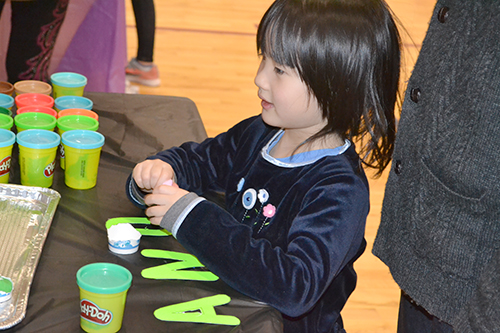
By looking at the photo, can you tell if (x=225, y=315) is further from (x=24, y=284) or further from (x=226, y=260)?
(x=24, y=284)

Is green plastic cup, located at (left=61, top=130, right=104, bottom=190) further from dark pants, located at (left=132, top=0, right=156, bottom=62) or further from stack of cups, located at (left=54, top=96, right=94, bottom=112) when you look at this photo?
dark pants, located at (left=132, top=0, right=156, bottom=62)

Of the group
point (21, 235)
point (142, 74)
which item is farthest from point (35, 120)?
point (142, 74)

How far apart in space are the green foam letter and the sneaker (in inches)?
101

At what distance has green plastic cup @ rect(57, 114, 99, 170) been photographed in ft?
3.77

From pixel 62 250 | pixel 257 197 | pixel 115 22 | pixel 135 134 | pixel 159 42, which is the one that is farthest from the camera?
pixel 159 42

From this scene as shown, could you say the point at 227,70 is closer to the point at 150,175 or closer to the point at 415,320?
the point at 150,175

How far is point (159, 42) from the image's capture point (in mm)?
4098

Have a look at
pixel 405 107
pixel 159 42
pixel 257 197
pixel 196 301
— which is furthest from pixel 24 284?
pixel 159 42

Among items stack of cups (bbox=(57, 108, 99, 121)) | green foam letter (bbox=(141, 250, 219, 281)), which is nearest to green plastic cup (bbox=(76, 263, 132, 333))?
green foam letter (bbox=(141, 250, 219, 281))

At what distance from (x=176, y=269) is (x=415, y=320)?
489 millimetres

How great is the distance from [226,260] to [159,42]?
11.4ft

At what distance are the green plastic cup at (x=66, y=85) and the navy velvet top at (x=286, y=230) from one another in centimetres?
37

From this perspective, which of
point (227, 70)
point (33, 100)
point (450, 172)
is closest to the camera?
point (450, 172)

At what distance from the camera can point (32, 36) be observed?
6.86 feet
